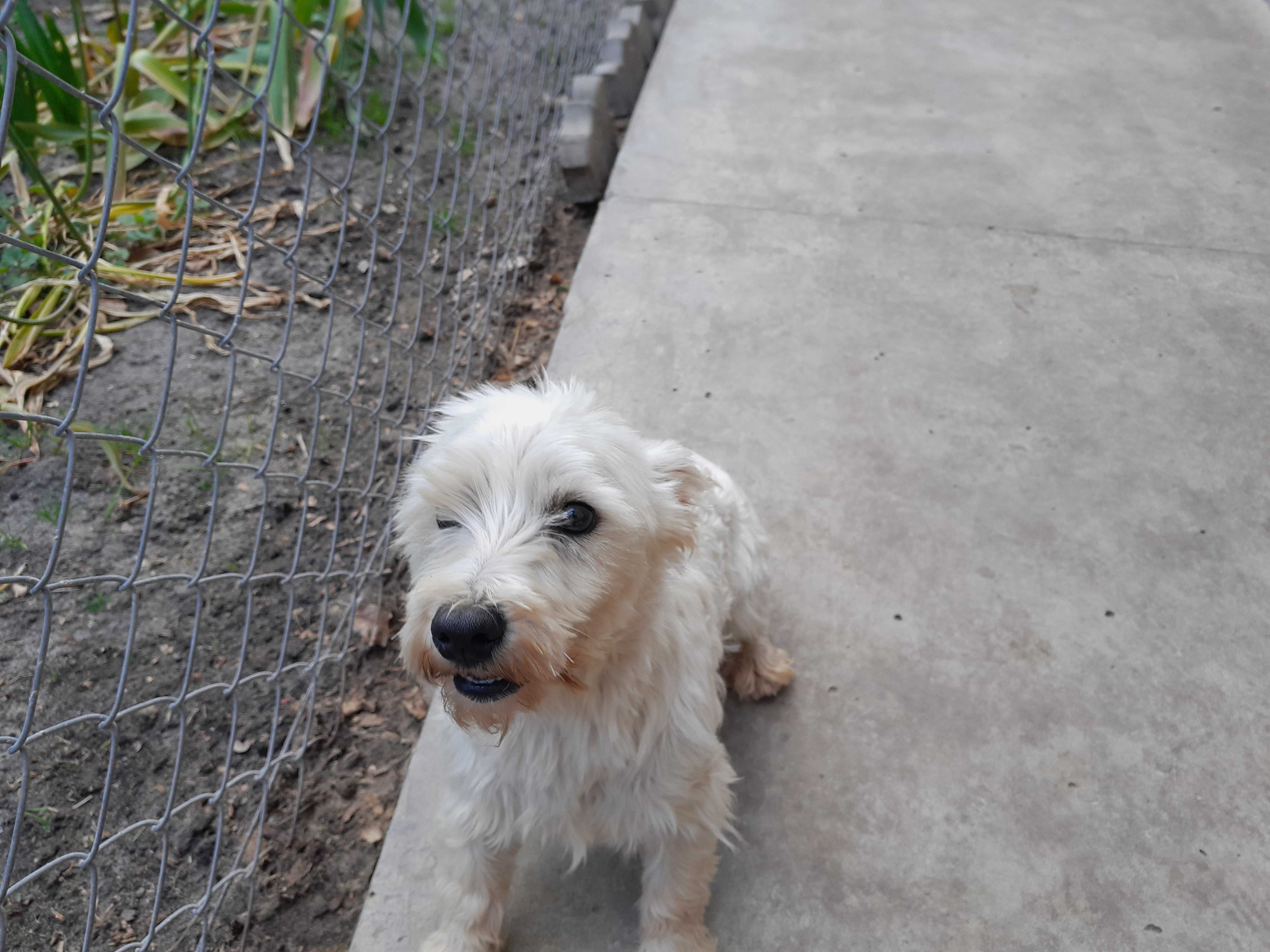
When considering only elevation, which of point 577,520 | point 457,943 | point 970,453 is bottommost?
point 457,943

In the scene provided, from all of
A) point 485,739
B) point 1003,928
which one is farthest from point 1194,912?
point 485,739

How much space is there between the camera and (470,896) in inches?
78.5

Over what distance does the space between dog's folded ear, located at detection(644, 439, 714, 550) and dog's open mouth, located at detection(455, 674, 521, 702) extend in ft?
1.43

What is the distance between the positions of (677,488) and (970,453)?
1.57 metres

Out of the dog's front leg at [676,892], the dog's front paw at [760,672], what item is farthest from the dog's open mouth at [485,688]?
the dog's front paw at [760,672]

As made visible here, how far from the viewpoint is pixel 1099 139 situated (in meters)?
4.43

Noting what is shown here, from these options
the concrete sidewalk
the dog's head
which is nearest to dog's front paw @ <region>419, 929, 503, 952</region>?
the concrete sidewalk

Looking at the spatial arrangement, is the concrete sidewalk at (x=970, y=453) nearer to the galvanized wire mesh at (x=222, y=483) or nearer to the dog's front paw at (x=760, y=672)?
the dog's front paw at (x=760, y=672)

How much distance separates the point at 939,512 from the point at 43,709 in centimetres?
264

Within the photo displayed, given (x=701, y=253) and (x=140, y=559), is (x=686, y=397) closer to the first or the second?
(x=701, y=253)

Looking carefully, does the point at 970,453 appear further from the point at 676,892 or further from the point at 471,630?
the point at 471,630

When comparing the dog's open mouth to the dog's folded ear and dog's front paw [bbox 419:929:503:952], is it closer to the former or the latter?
the dog's folded ear

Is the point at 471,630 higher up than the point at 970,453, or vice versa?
the point at 471,630

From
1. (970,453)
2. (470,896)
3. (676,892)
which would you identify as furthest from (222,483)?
(970,453)
